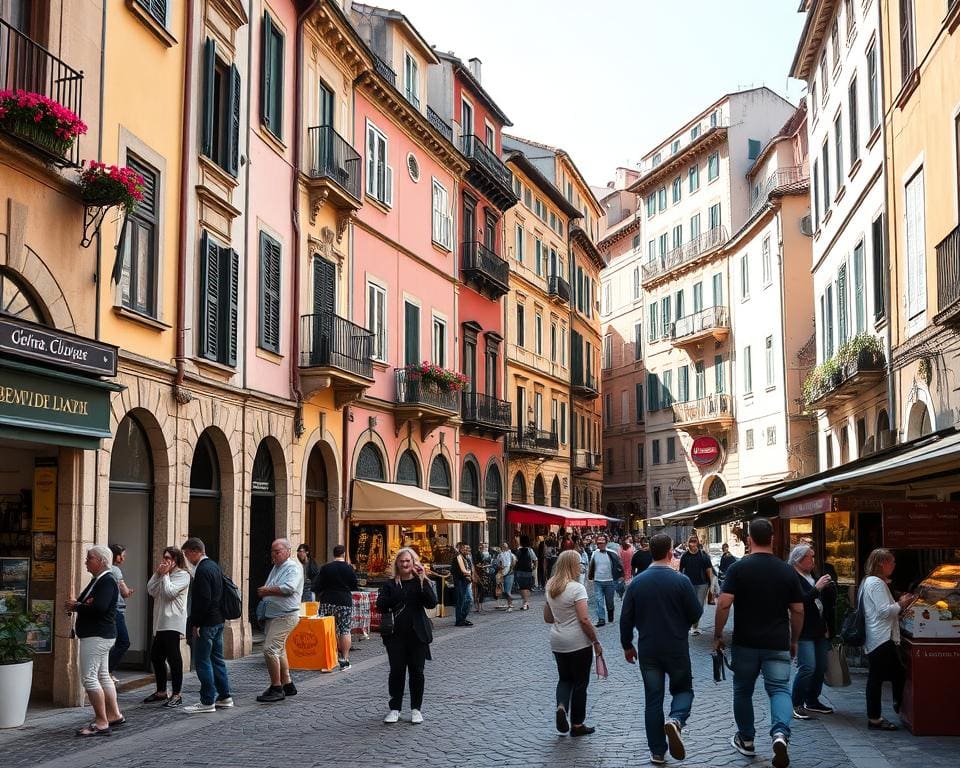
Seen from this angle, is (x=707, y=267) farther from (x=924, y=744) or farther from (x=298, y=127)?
(x=924, y=744)

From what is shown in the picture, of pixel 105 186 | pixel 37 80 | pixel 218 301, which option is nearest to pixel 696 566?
pixel 218 301

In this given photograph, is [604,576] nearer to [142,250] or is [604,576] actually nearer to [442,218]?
[142,250]

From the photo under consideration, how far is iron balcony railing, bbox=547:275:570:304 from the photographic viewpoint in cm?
4672

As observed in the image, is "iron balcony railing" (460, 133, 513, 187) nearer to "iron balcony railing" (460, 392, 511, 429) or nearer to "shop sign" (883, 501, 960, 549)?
"iron balcony railing" (460, 392, 511, 429)

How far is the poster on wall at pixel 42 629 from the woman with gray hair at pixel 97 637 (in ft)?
7.72

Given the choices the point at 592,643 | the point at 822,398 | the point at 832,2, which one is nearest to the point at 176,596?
the point at 592,643

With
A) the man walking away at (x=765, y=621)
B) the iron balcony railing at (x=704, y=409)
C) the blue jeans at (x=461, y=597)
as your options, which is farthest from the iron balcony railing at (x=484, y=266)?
the man walking away at (x=765, y=621)

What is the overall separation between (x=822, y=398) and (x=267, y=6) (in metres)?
14.6

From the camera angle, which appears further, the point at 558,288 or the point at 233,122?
the point at 558,288

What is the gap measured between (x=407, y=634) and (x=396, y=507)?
502 inches

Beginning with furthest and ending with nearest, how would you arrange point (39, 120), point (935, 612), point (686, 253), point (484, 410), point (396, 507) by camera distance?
1. point (686, 253)
2. point (484, 410)
3. point (396, 507)
4. point (39, 120)
5. point (935, 612)

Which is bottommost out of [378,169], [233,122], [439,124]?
[233,122]

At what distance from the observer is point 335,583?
16984 mm

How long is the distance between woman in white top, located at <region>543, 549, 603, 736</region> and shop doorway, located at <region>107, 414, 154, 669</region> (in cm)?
724
